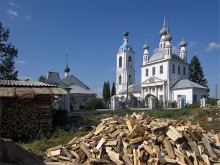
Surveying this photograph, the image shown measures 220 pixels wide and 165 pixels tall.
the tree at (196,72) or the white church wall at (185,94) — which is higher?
the tree at (196,72)

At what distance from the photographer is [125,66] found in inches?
2350

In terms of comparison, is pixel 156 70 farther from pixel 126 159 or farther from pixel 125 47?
pixel 126 159

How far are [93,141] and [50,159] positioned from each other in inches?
61.6

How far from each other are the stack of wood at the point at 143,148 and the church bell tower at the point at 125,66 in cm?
5075

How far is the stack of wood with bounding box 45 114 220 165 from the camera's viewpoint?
25.2ft

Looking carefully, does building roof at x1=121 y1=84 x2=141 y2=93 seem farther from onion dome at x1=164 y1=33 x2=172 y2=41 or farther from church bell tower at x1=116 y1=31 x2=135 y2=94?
onion dome at x1=164 y1=33 x2=172 y2=41

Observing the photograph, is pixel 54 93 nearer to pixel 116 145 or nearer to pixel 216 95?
pixel 116 145

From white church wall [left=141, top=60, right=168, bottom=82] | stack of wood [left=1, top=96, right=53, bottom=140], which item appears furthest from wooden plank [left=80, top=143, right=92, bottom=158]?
white church wall [left=141, top=60, right=168, bottom=82]

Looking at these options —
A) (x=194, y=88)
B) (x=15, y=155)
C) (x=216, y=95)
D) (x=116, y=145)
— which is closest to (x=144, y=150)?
(x=116, y=145)

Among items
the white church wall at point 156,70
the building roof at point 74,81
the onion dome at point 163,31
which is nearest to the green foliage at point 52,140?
the building roof at point 74,81

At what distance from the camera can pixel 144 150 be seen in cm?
A: 785

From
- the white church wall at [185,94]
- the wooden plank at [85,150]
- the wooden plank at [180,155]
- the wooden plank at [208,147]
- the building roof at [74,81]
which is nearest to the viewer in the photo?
the wooden plank at [180,155]

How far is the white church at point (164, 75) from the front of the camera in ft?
147

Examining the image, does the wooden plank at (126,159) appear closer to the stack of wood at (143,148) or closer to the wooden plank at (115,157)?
the stack of wood at (143,148)
